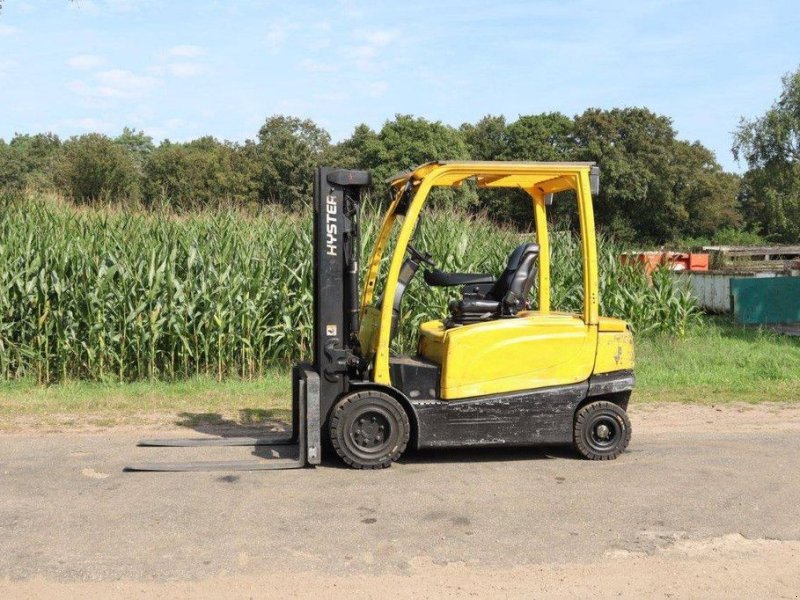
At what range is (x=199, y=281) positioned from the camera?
12508mm

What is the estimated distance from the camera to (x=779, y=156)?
4859 centimetres

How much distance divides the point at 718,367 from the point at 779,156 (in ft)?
133

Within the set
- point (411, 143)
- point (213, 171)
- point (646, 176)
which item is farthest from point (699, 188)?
point (213, 171)

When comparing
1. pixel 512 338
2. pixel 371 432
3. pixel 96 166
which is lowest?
pixel 371 432

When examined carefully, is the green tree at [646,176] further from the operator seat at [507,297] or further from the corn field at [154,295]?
the operator seat at [507,297]

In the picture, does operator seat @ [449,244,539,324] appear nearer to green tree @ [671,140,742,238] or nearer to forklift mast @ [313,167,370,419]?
forklift mast @ [313,167,370,419]

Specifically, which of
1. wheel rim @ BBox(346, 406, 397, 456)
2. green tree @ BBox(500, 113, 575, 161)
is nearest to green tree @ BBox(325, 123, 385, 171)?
green tree @ BBox(500, 113, 575, 161)

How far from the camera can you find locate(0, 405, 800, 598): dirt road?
15.7ft

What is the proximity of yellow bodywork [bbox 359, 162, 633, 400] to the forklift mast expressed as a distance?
0.29 m

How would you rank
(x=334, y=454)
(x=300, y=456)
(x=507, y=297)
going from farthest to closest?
(x=334, y=454) < (x=507, y=297) < (x=300, y=456)

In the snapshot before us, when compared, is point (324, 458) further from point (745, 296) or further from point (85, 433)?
point (745, 296)

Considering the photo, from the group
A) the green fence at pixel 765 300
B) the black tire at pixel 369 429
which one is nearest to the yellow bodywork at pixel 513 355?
the black tire at pixel 369 429

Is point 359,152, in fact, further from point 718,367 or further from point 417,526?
point 417,526

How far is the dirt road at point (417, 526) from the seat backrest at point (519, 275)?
1.46 meters
